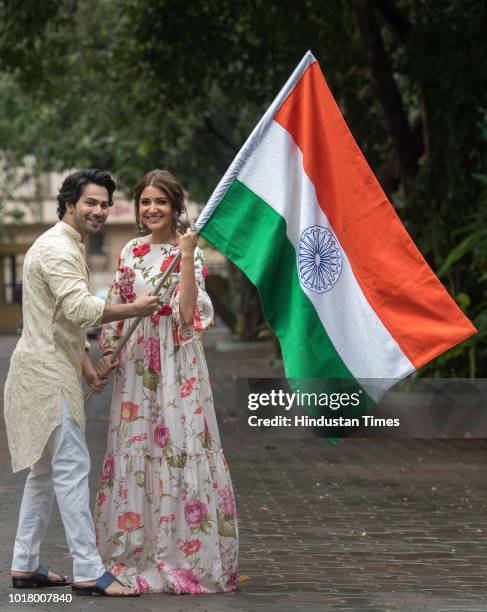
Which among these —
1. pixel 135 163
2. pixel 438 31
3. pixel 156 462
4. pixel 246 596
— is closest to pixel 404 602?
pixel 246 596

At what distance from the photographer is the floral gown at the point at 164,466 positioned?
238 inches

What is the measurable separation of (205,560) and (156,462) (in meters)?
0.49

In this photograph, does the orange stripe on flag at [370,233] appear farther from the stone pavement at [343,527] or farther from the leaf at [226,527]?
the stone pavement at [343,527]

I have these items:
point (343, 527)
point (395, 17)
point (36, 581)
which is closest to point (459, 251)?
point (395, 17)

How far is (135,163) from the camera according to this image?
28766 millimetres

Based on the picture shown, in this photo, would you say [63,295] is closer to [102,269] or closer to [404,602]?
[404,602]

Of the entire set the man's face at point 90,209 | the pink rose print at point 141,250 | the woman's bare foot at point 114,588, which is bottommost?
the woman's bare foot at point 114,588

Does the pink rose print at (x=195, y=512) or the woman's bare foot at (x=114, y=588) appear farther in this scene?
the pink rose print at (x=195, y=512)

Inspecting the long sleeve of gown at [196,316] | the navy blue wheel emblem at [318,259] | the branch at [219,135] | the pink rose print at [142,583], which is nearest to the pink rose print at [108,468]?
the pink rose print at [142,583]

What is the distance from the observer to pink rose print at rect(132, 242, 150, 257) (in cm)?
621

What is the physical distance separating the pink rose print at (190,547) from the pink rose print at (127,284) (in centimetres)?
112

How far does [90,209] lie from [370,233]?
1.24m

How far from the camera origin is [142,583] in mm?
6059

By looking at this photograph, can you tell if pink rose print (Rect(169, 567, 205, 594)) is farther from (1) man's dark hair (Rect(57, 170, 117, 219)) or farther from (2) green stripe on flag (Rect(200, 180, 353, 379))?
(1) man's dark hair (Rect(57, 170, 117, 219))
